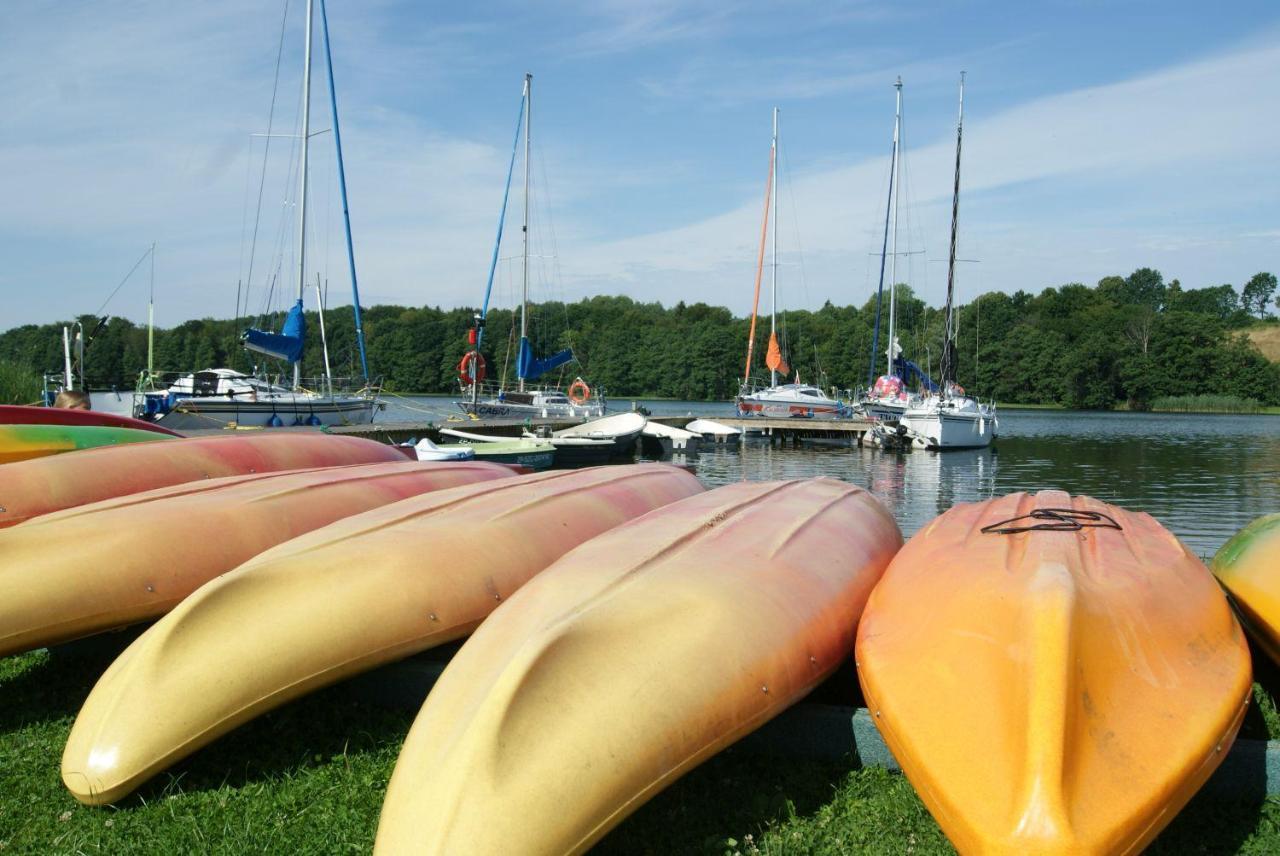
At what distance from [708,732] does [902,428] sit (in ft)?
95.2

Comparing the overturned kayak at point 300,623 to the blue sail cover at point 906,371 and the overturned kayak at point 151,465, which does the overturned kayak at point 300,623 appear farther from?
the blue sail cover at point 906,371

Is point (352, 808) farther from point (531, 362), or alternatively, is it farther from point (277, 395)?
point (531, 362)

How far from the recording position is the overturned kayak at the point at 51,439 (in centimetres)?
764

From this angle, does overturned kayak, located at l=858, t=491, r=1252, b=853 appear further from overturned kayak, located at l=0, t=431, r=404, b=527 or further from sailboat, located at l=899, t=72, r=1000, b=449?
sailboat, located at l=899, t=72, r=1000, b=449

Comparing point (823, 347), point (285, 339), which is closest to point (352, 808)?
point (285, 339)

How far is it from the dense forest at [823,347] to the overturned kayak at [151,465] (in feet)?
181

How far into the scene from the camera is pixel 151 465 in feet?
23.0

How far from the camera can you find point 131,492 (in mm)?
6652

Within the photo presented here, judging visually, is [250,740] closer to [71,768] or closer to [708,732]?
[71,768]

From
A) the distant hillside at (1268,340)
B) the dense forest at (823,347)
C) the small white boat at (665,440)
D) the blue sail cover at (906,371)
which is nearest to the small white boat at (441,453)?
the small white boat at (665,440)

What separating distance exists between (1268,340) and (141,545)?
3722 inches

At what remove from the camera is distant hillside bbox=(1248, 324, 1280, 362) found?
260 ft

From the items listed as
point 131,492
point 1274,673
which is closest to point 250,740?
point 131,492

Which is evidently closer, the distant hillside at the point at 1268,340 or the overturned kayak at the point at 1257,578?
the overturned kayak at the point at 1257,578
